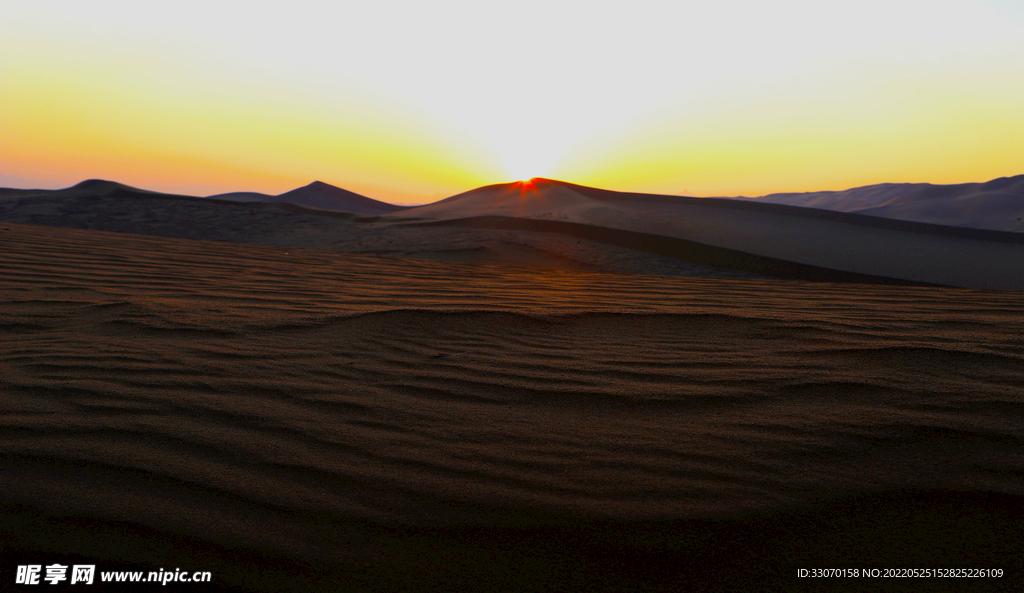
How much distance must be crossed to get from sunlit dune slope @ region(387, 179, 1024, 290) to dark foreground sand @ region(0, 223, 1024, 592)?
23.5 feet

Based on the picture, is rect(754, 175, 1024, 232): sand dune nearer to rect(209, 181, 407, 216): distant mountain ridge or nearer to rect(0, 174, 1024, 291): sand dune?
rect(0, 174, 1024, 291): sand dune

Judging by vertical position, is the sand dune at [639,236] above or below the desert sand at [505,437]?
above

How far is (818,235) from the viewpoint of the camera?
1227 cm

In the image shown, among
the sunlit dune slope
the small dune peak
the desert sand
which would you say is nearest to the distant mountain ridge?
the small dune peak

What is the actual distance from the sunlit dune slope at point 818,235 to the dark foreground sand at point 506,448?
7.17 m

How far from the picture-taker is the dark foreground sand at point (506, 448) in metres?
1.07

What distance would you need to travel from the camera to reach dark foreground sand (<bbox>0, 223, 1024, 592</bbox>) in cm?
107

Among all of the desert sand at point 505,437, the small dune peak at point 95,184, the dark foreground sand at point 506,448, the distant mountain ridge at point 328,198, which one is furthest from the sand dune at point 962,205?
the small dune peak at point 95,184

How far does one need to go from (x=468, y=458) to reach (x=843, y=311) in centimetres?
265

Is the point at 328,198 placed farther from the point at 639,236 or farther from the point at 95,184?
the point at 639,236

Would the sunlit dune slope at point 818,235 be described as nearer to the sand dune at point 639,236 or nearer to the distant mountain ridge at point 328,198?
the sand dune at point 639,236

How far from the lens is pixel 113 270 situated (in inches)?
157

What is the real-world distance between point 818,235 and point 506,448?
1282 centimetres

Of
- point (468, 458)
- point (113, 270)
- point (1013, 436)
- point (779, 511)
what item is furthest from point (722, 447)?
point (113, 270)
